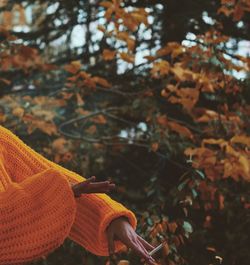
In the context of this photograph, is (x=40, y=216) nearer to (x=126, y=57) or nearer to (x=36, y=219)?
(x=36, y=219)

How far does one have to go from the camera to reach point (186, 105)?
4328 millimetres

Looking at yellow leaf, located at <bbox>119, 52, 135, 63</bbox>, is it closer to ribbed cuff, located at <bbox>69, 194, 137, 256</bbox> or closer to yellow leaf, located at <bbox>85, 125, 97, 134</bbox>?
yellow leaf, located at <bbox>85, 125, 97, 134</bbox>

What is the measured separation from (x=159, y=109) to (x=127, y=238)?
3.06 metres

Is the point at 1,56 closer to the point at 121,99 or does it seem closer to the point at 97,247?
the point at 121,99

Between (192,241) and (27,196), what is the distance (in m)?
2.07

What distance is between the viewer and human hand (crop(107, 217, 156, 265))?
6.10 feet

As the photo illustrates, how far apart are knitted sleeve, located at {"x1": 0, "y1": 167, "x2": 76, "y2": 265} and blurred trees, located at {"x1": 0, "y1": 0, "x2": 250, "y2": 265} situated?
133cm

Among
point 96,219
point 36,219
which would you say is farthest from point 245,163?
point 36,219

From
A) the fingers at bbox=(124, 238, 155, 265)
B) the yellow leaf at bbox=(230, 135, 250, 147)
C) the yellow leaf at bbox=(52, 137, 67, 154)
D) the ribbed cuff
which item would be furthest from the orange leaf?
the fingers at bbox=(124, 238, 155, 265)

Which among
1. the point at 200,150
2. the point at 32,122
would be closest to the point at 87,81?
the point at 32,122

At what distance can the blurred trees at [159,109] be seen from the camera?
390 centimetres

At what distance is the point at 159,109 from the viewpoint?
490cm

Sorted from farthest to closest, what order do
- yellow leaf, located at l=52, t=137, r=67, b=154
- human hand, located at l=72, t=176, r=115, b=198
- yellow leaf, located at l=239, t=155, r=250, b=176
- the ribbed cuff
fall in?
yellow leaf, located at l=52, t=137, r=67, b=154 → yellow leaf, located at l=239, t=155, r=250, b=176 → the ribbed cuff → human hand, located at l=72, t=176, r=115, b=198

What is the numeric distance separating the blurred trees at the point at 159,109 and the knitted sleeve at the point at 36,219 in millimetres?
1329
